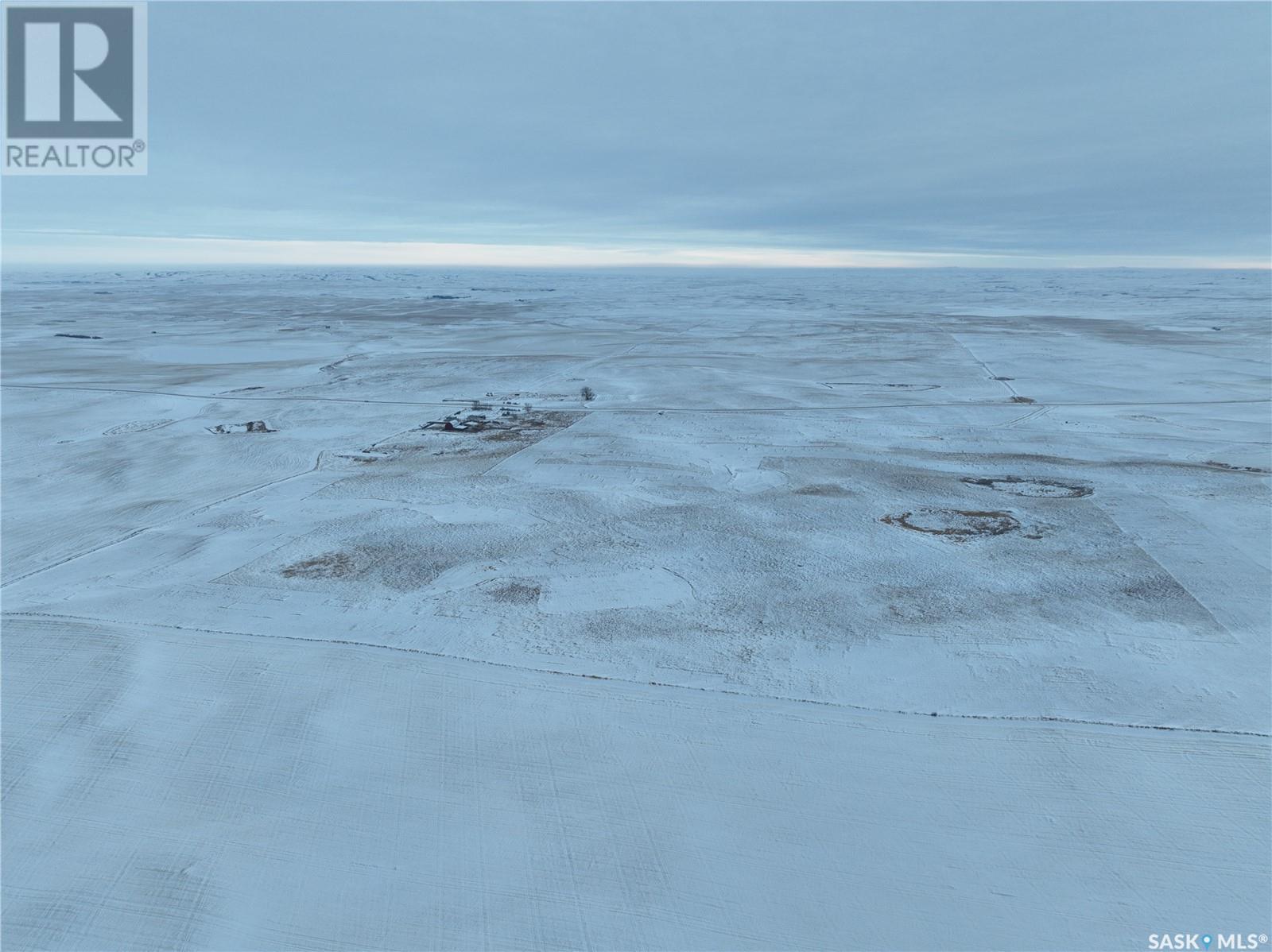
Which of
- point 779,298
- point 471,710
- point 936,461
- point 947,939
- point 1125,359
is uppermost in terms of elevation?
point 779,298

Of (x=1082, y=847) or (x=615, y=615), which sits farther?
(x=615, y=615)

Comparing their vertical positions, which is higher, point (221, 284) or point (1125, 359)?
point (221, 284)

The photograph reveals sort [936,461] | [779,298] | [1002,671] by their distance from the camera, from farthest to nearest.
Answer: [779,298] < [936,461] < [1002,671]

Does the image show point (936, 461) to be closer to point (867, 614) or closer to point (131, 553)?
point (867, 614)

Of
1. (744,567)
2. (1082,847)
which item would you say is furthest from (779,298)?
(1082,847)

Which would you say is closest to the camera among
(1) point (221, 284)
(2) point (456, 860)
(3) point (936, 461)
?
(2) point (456, 860)

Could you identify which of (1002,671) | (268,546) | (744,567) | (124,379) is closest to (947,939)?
(1002,671)
